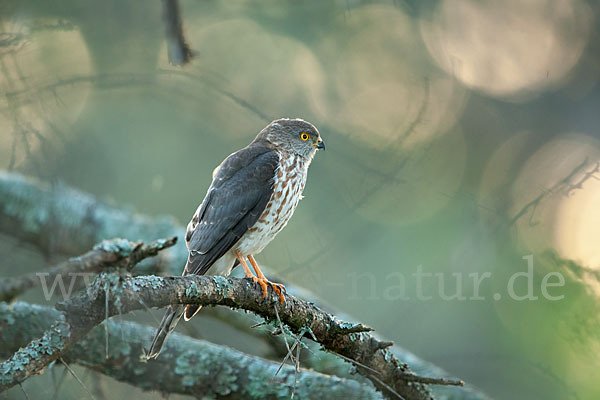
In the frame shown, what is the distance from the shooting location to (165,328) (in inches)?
149

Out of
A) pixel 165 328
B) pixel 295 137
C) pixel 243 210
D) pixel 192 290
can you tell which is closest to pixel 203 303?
pixel 192 290

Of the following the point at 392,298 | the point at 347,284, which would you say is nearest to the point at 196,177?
the point at 347,284

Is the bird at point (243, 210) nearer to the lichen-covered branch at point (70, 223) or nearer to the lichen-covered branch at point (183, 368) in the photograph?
the lichen-covered branch at point (183, 368)

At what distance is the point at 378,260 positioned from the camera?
31.3 ft

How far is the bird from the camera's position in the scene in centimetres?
413

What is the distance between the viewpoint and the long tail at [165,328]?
3711 millimetres

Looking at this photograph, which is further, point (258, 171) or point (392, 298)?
point (392, 298)

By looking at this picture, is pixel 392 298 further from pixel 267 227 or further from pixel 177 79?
pixel 177 79

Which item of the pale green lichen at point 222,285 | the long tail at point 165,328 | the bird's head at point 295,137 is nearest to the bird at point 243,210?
the long tail at point 165,328

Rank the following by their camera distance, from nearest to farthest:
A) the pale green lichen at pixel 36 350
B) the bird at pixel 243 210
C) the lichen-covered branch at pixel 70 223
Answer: the pale green lichen at pixel 36 350 → the bird at pixel 243 210 → the lichen-covered branch at pixel 70 223

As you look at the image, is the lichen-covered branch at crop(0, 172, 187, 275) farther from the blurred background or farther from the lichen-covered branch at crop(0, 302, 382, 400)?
the lichen-covered branch at crop(0, 302, 382, 400)

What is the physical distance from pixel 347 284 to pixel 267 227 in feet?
15.9

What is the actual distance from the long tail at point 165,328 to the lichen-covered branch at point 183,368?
1.08 ft

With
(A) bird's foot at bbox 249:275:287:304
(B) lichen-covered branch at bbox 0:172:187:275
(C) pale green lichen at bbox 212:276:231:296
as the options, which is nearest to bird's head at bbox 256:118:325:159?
(B) lichen-covered branch at bbox 0:172:187:275
